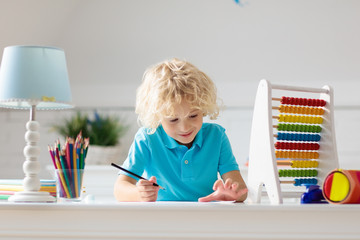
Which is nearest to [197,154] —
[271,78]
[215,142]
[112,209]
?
[215,142]

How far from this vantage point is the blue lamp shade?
64.4 inches

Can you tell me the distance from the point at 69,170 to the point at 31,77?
0.31m

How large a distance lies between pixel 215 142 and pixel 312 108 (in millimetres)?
469

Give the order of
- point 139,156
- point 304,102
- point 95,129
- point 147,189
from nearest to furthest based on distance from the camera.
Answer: point 147,189 → point 304,102 → point 139,156 → point 95,129

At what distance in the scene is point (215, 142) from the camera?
219cm

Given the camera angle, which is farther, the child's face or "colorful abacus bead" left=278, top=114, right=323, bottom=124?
the child's face

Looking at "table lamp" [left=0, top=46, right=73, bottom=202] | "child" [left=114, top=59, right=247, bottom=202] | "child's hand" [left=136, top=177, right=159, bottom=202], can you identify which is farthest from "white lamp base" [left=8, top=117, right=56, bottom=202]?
"child" [left=114, top=59, right=247, bottom=202]

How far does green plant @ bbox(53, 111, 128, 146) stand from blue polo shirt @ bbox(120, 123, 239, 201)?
208cm

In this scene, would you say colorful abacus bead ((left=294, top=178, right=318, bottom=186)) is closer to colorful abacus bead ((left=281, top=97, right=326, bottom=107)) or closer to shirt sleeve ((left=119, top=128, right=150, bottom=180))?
colorful abacus bead ((left=281, top=97, right=326, bottom=107))

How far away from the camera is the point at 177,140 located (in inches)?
83.8

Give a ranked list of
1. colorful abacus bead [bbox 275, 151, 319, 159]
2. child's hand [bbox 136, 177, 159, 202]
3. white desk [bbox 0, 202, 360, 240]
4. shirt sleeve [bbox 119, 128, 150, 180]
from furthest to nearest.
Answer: shirt sleeve [bbox 119, 128, 150, 180] → colorful abacus bead [bbox 275, 151, 319, 159] → child's hand [bbox 136, 177, 159, 202] → white desk [bbox 0, 202, 360, 240]

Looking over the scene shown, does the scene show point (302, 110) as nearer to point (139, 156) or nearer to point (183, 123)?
point (183, 123)

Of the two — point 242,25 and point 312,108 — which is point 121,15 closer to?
point 242,25

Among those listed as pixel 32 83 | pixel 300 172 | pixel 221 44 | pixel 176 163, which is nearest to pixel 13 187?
pixel 32 83
